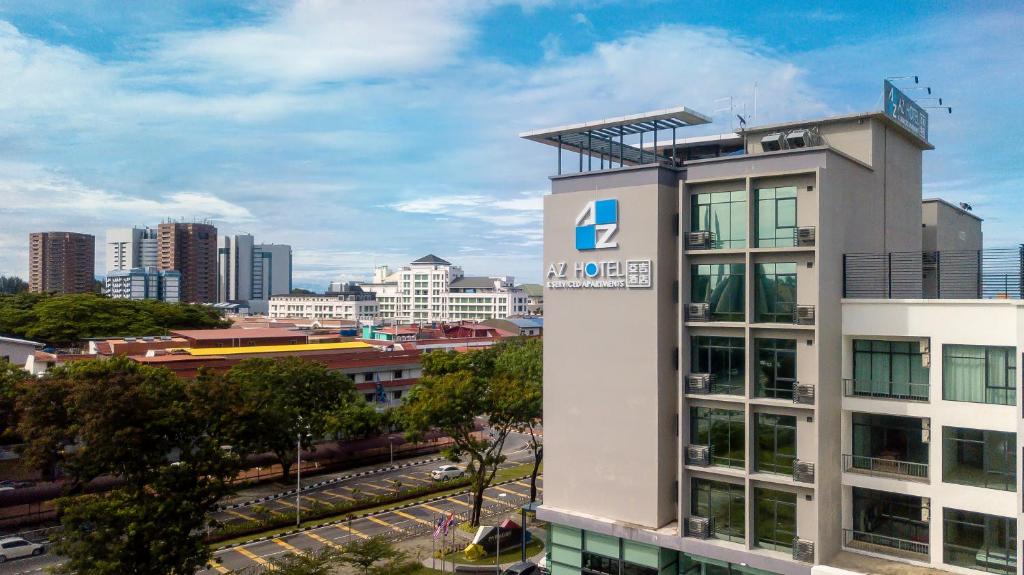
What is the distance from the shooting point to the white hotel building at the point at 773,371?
21688mm

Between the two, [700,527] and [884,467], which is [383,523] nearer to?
[700,527]

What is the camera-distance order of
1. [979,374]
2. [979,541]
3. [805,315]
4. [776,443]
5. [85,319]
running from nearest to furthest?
[979,541], [979,374], [805,315], [776,443], [85,319]

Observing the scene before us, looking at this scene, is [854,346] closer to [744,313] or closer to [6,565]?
[744,313]

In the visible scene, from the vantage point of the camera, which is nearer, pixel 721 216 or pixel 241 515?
pixel 721 216

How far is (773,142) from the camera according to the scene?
26.6 meters

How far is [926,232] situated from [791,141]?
11.3 m

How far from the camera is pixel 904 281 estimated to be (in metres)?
23.6

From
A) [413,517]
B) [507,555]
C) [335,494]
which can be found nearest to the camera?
[507,555]

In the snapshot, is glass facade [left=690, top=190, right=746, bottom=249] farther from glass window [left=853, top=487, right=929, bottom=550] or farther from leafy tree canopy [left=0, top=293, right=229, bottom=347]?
leafy tree canopy [left=0, top=293, right=229, bottom=347]

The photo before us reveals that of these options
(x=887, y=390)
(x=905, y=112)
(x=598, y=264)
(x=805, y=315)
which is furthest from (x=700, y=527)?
(x=905, y=112)

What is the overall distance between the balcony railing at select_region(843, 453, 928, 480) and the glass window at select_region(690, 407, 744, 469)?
3432 millimetres


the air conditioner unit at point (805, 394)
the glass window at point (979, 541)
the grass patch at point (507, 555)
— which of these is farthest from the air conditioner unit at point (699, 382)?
the grass patch at point (507, 555)

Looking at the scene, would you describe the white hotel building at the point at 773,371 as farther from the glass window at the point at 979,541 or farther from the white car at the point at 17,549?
the white car at the point at 17,549

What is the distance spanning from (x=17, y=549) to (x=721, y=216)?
3825 centimetres
